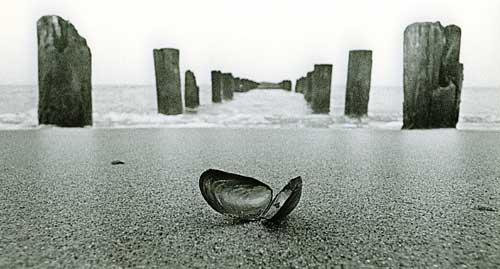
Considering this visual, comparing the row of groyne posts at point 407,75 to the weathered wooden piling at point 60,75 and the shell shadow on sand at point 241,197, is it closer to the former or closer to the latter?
the weathered wooden piling at point 60,75

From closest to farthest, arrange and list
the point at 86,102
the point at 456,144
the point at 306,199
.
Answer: the point at 306,199 < the point at 456,144 < the point at 86,102

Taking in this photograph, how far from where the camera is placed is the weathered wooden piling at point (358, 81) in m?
7.37

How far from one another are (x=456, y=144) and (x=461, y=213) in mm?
2026

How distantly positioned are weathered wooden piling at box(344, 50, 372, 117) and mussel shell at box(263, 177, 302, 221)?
6.78 m

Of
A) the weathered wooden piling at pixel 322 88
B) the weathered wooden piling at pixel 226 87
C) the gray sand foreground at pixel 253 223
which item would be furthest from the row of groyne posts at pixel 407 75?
the weathered wooden piling at pixel 226 87

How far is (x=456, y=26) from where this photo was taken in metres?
4.49

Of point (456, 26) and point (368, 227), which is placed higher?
point (456, 26)

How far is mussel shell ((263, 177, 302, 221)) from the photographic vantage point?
0.80 metres

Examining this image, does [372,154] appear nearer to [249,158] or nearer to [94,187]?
[249,158]

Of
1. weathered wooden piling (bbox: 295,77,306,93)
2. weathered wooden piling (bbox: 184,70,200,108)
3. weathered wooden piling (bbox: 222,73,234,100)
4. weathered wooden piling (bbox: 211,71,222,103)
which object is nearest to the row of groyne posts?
weathered wooden piling (bbox: 184,70,200,108)

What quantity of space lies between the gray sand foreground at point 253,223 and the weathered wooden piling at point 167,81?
19.0 feet

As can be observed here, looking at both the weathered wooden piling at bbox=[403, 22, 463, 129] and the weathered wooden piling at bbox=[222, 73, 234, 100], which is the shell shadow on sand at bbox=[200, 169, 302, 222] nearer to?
the weathered wooden piling at bbox=[403, 22, 463, 129]

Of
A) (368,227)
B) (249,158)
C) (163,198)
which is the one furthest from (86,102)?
(368,227)

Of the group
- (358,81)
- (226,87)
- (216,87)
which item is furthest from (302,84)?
(358,81)
